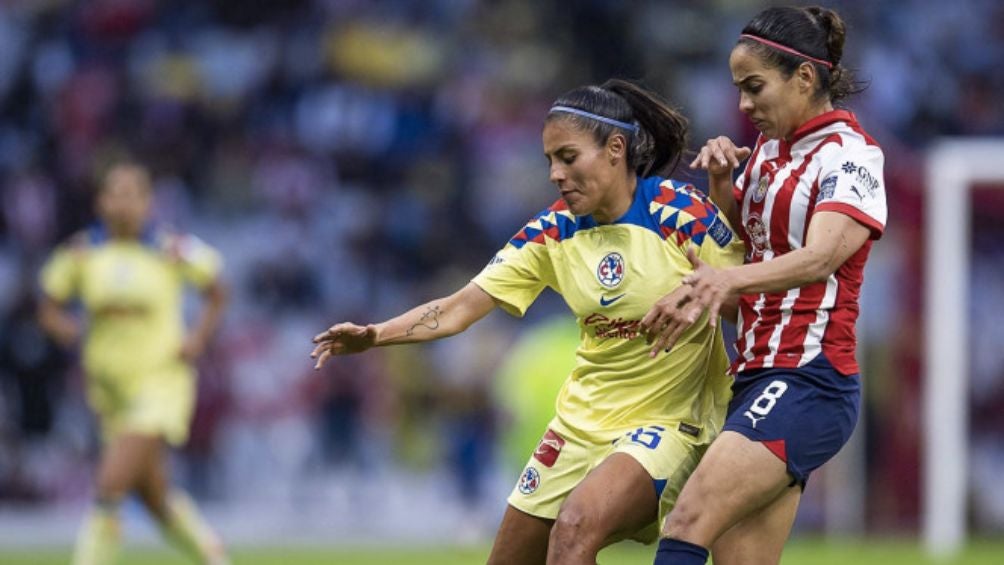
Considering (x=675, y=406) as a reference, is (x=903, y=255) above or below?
above

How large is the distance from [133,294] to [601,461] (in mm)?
5291

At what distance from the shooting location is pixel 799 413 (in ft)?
17.7

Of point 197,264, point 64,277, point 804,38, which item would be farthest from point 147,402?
point 804,38

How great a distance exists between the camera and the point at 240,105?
16828 millimetres

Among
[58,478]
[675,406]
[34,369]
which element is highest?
[34,369]

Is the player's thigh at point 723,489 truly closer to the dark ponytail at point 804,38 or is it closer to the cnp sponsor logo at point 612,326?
the cnp sponsor logo at point 612,326

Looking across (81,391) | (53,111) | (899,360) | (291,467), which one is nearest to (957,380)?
(899,360)

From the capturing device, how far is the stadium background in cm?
1416

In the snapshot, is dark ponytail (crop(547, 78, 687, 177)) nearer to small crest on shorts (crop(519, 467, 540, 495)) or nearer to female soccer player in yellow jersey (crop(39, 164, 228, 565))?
small crest on shorts (crop(519, 467, 540, 495))

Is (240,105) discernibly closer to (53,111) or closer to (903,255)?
(53,111)

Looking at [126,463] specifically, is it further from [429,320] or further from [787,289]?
[787,289]

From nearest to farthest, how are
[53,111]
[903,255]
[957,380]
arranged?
[957,380], [903,255], [53,111]

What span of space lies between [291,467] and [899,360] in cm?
517

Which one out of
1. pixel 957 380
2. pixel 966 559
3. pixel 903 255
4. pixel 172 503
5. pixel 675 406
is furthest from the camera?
pixel 903 255
